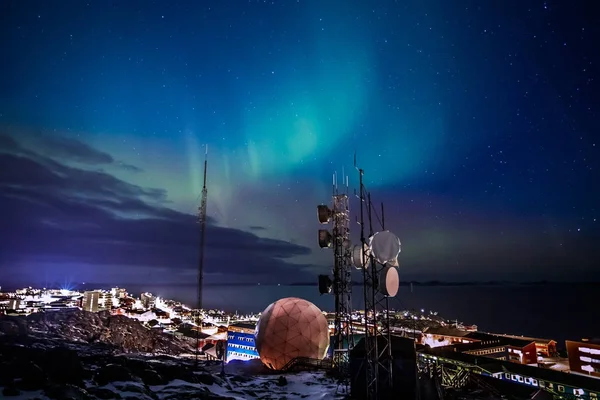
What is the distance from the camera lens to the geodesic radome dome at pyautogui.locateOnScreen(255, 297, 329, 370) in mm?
24688

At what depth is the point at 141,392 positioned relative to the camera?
40.5 feet

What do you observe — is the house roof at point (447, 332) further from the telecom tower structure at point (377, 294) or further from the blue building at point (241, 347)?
the telecom tower structure at point (377, 294)

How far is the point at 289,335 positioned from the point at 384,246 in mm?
13773

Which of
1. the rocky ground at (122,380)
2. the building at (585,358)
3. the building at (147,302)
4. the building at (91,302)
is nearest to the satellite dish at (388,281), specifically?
the rocky ground at (122,380)

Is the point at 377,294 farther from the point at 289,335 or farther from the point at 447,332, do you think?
the point at 447,332

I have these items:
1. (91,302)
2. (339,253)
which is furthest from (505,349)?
(91,302)

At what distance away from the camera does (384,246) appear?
14633mm

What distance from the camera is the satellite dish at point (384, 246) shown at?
1461 cm

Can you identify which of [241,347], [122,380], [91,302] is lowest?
[91,302]

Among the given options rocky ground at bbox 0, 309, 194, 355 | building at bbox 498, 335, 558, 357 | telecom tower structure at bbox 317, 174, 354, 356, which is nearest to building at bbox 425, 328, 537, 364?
building at bbox 498, 335, 558, 357

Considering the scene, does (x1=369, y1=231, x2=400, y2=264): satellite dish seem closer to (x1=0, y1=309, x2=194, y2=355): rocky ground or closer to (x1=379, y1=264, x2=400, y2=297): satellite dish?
(x1=379, y1=264, x2=400, y2=297): satellite dish

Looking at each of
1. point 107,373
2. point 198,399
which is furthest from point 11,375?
point 198,399

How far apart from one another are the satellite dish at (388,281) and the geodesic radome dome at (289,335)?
11894mm

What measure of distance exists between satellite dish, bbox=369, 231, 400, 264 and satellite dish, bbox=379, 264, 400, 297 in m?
0.90
